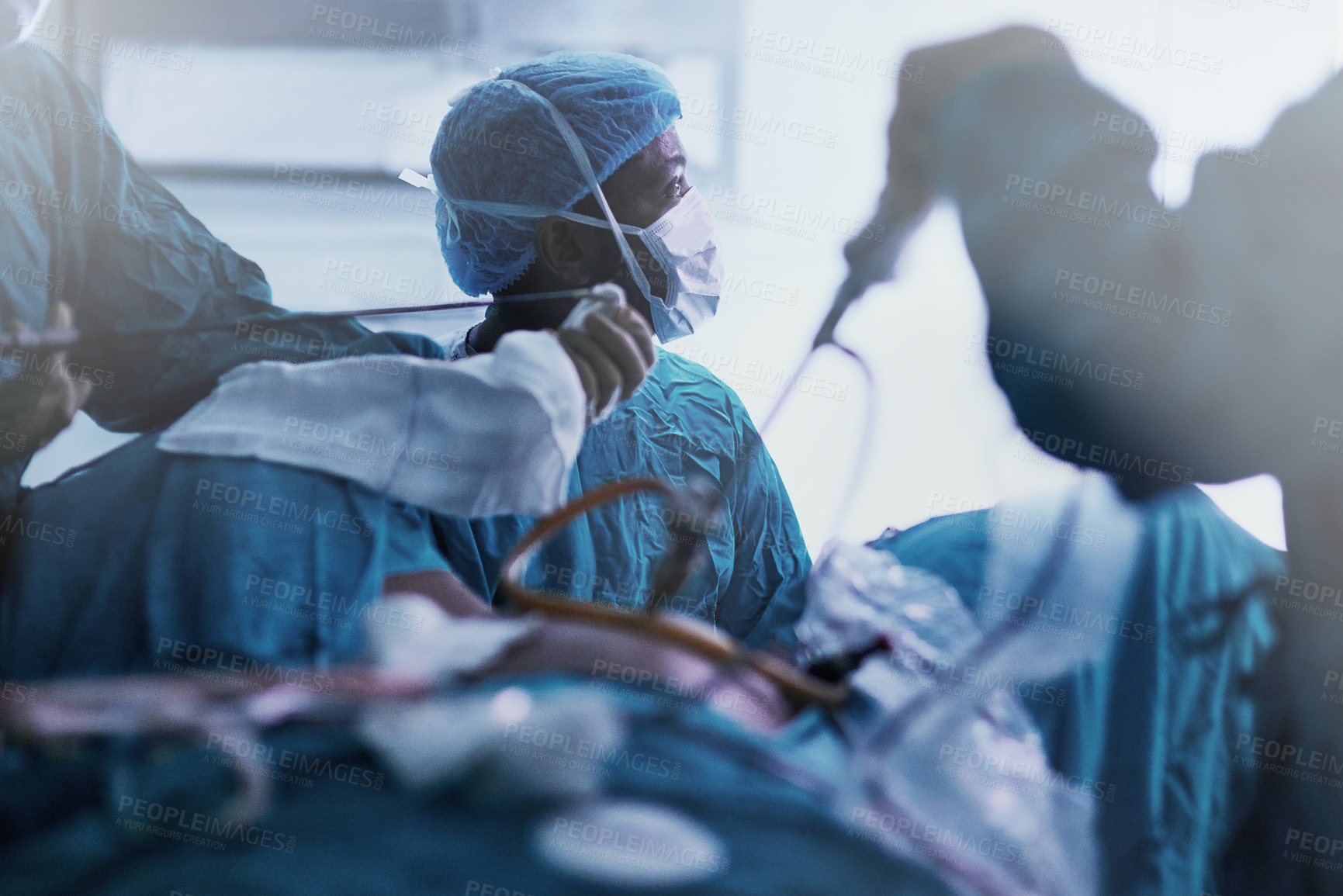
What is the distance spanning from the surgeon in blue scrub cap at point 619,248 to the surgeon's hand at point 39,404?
38 cm

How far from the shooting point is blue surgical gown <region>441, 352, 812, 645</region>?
895mm

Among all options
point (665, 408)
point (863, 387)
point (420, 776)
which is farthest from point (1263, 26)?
point (420, 776)

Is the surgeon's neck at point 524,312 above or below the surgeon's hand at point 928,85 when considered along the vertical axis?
below

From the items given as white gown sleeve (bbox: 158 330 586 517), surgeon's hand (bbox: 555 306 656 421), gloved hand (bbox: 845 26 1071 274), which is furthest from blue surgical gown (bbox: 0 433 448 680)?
gloved hand (bbox: 845 26 1071 274)

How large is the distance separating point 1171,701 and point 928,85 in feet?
2.24

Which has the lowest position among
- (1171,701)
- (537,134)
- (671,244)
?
(1171,701)

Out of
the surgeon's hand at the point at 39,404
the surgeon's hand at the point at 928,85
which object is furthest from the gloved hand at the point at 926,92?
the surgeon's hand at the point at 39,404

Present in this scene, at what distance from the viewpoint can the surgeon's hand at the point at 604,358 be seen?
851 millimetres

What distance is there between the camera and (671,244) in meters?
1.02

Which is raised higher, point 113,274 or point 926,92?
point 926,92

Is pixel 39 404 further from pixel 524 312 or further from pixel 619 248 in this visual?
pixel 619 248

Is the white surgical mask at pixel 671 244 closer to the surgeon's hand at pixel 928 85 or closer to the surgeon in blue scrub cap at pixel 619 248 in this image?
the surgeon in blue scrub cap at pixel 619 248

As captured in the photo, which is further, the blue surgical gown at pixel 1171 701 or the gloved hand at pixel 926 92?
the gloved hand at pixel 926 92

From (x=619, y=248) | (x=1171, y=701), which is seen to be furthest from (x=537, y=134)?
(x=1171, y=701)
